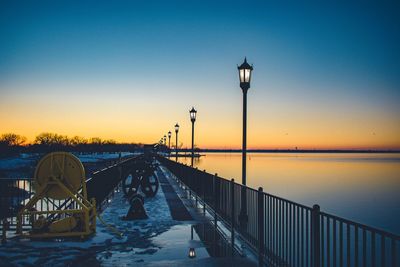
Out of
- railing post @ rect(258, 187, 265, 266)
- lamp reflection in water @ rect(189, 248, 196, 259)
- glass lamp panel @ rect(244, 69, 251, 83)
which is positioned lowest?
lamp reflection in water @ rect(189, 248, 196, 259)

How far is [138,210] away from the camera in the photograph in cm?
1100

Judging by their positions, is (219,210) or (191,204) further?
(191,204)

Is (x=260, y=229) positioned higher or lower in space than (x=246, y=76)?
lower

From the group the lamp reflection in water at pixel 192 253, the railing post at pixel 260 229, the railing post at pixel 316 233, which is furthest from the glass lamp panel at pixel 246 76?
the railing post at pixel 316 233

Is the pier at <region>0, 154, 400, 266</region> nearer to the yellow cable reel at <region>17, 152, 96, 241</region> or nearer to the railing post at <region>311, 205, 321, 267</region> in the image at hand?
the railing post at <region>311, 205, 321, 267</region>

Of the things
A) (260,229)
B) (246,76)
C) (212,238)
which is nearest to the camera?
(260,229)

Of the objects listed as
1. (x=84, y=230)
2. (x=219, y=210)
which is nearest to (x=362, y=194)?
(x=219, y=210)

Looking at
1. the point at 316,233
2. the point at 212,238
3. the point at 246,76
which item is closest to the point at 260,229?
the point at 316,233

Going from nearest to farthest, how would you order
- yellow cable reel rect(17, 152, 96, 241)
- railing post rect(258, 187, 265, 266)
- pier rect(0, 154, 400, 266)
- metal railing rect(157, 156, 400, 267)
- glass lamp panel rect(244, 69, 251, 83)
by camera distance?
metal railing rect(157, 156, 400, 267) < pier rect(0, 154, 400, 266) < railing post rect(258, 187, 265, 266) < yellow cable reel rect(17, 152, 96, 241) < glass lamp panel rect(244, 69, 251, 83)

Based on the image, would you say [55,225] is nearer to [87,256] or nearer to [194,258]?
[87,256]

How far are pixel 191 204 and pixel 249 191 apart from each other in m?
7.40

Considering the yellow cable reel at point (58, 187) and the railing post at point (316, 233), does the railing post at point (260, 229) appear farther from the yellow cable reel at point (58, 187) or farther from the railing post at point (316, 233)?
the yellow cable reel at point (58, 187)

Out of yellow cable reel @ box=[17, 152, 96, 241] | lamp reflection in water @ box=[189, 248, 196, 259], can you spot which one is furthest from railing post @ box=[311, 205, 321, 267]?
yellow cable reel @ box=[17, 152, 96, 241]

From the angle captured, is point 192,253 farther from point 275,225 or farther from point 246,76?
point 246,76
